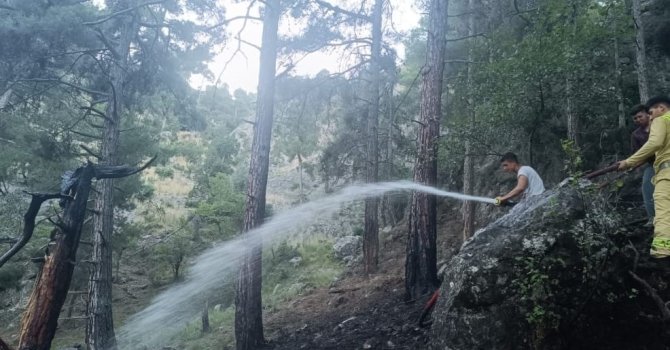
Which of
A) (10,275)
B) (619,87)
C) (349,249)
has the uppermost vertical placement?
(619,87)

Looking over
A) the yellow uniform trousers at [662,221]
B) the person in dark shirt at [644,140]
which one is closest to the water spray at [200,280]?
the person in dark shirt at [644,140]

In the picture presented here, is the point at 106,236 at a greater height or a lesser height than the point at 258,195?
lesser

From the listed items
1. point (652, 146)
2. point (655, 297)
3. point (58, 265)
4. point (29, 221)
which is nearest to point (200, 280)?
point (58, 265)

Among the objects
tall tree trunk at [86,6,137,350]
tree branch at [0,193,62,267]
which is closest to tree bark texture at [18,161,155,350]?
tree branch at [0,193,62,267]

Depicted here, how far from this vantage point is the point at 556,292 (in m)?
3.62

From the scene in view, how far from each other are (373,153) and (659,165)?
9.94m

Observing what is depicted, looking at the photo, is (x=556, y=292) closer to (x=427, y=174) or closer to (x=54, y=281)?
(x=427, y=174)

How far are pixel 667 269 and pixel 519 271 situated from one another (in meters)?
1.29

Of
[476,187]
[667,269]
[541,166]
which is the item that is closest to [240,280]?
[667,269]

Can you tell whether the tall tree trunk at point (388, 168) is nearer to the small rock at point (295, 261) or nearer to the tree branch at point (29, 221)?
the small rock at point (295, 261)

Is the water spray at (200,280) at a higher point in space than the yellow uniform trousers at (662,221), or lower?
lower

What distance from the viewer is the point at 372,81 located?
13.4 meters

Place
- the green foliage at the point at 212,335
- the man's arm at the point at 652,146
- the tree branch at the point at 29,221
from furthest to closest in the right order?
the green foliage at the point at 212,335
the tree branch at the point at 29,221
the man's arm at the point at 652,146

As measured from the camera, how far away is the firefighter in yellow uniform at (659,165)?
3.61 m
